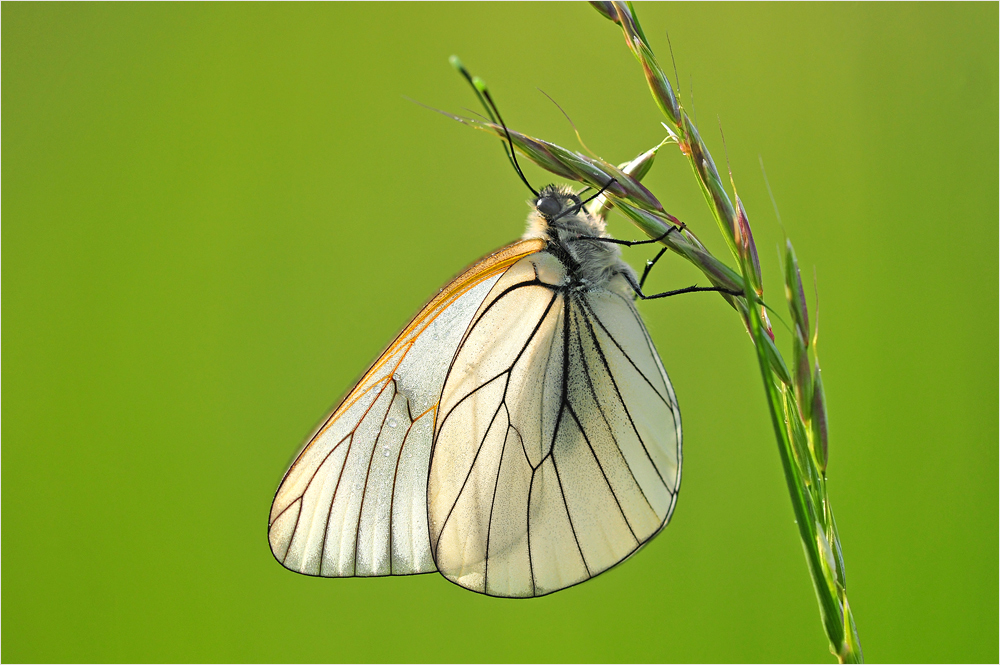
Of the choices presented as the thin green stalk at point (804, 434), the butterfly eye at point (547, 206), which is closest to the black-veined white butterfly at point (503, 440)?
the butterfly eye at point (547, 206)

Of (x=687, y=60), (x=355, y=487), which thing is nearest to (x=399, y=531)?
(x=355, y=487)

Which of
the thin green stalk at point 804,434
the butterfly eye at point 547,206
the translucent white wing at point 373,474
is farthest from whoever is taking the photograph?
the translucent white wing at point 373,474

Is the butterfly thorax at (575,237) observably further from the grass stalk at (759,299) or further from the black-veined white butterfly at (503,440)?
the grass stalk at (759,299)

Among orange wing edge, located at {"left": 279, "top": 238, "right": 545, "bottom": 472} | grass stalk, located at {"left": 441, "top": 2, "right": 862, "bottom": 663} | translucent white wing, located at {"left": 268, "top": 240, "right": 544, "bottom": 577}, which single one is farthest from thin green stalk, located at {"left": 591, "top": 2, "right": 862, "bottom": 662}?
translucent white wing, located at {"left": 268, "top": 240, "right": 544, "bottom": 577}

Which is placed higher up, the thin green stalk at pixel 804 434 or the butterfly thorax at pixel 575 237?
the butterfly thorax at pixel 575 237

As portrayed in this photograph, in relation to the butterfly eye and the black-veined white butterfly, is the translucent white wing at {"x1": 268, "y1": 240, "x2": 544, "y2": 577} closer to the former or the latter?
the black-veined white butterfly

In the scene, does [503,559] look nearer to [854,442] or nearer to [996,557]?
[854,442]

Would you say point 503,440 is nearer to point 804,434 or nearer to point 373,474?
point 373,474
